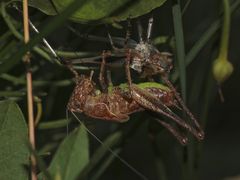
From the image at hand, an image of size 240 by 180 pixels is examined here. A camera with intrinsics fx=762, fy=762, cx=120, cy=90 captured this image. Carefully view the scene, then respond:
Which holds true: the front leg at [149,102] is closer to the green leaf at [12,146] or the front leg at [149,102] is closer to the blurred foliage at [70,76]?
the blurred foliage at [70,76]

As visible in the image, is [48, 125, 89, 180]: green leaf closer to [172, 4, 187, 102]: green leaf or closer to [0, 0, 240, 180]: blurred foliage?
[0, 0, 240, 180]: blurred foliage

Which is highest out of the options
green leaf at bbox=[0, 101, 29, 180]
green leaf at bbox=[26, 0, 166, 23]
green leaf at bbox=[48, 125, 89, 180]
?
green leaf at bbox=[26, 0, 166, 23]

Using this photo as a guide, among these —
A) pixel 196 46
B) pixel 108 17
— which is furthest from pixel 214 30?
pixel 108 17

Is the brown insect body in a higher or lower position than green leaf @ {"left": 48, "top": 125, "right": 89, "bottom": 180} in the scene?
higher

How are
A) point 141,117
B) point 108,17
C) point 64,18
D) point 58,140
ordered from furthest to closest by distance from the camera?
point 58,140 < point 141,117 < point 108,17 < point 64,18

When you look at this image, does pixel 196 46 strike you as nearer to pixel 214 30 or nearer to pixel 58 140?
pixel 214 30

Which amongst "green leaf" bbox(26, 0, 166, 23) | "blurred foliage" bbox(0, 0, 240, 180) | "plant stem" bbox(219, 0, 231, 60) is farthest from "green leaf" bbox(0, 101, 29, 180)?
"plant stem" bbox(219, 0, 231, 60)
